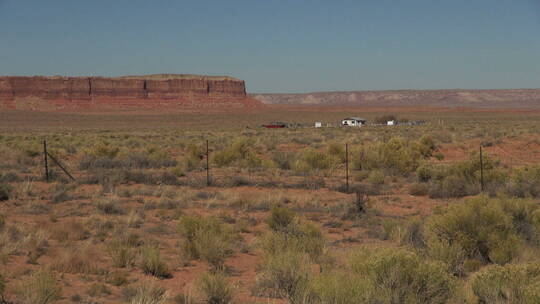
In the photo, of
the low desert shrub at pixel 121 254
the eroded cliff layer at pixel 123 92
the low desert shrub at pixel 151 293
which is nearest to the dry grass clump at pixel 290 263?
the low desert shrub at pixel 151 293

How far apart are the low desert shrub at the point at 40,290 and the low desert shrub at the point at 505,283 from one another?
223 inches

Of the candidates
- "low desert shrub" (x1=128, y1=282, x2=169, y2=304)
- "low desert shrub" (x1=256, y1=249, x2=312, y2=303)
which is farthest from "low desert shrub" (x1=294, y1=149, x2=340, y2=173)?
"low desert shrub" (x1=128, y1=282, x2=169, y2=304)

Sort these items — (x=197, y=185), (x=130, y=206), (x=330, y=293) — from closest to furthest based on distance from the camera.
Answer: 1. (x=330, y=293)
2. (x=130, y=206)
3. (x=197, y=185)

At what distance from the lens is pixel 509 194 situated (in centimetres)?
1752

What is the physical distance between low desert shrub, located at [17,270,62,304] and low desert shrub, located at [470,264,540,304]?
223 inches

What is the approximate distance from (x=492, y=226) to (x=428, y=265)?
375 centimetres

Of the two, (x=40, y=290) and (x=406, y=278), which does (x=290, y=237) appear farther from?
(x=40, y=290)

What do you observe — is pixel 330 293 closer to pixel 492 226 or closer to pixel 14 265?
pixel 492 226

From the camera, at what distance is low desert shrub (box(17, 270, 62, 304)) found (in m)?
7.51

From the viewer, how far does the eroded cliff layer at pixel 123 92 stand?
487 ft

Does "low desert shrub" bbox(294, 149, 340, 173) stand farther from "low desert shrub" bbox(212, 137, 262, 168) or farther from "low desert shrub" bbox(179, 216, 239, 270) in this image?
"low desert shrub" bbox(179, 216, 239, 270)

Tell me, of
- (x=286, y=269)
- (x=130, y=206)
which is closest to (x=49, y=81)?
(x=130, y=206)

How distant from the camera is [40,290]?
757 centimetres

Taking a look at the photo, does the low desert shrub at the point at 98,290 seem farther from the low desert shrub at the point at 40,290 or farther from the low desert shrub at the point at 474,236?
the low desert shrub at the point at 474,236
